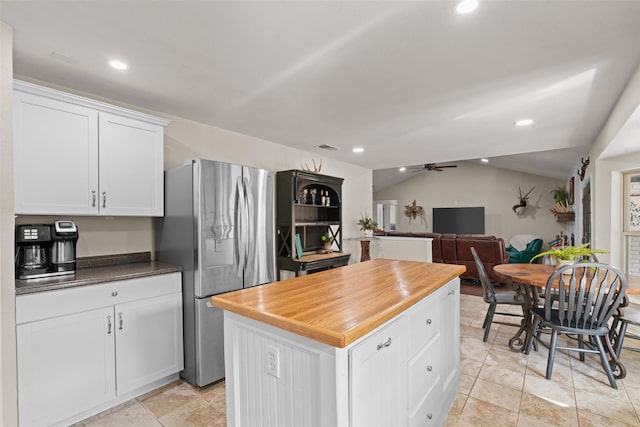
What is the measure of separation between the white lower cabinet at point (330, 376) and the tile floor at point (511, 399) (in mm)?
740

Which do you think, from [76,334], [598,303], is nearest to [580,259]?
[598,303]

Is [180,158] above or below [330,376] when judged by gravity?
above

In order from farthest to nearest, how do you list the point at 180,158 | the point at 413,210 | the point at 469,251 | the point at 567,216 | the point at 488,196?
1. the point at 413,210
2. the point at 488,196
3. the point at 567,216
4. the point at 469,251
5. the point at 180,158

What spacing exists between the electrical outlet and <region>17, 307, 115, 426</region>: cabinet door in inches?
60.1

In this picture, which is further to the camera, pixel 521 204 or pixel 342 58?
pixel 521 204

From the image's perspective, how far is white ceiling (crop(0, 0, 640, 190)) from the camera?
5.04 ft

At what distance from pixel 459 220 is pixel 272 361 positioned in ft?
30.6

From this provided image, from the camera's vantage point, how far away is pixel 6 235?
5.47ft

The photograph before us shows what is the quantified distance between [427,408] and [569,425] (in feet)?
3.40

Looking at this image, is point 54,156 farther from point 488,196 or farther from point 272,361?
point 488,196

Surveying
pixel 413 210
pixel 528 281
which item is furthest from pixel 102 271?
pixel 413 210

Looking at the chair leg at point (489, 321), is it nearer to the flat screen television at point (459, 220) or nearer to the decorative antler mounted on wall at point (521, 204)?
the flat screen television at point (459, 220)

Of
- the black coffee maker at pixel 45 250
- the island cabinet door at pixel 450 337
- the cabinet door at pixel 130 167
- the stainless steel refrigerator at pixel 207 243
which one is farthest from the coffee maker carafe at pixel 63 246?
the island cabinet door at pixel 450 337

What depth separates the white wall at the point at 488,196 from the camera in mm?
8609
